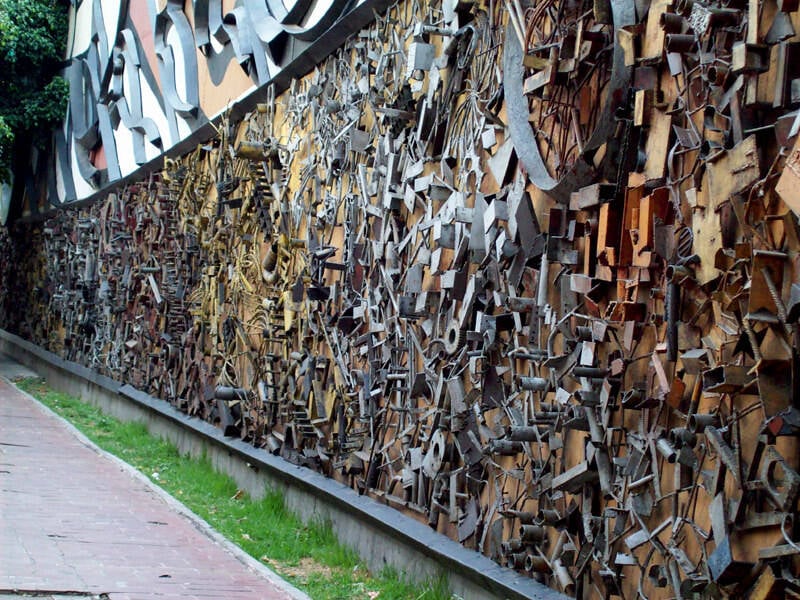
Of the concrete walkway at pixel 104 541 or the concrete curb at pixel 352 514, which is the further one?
the concrete walkway at pixel 104 541

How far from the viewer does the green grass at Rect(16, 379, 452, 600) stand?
21.9ft

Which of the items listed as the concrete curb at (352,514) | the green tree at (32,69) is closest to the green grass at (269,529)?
the concrete curb at (352,514)

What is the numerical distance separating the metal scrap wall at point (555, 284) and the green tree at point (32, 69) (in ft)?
41.1

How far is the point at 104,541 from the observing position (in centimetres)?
747

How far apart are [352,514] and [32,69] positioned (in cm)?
1701

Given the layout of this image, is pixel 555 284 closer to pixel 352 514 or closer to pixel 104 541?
pixel 352 514

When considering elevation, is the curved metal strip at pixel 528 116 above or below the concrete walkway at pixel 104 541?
above

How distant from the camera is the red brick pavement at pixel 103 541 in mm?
6352

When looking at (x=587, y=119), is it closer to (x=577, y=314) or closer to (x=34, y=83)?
(x=577, y=314)

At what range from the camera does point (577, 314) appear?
187 inches

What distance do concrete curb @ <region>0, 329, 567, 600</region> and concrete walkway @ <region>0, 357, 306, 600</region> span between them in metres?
0.68

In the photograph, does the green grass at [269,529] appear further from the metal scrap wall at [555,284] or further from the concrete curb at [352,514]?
the metal scrap wall at [555,284]

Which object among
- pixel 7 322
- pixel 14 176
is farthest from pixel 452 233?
pixel 7 322

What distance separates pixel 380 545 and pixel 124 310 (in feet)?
31.0
